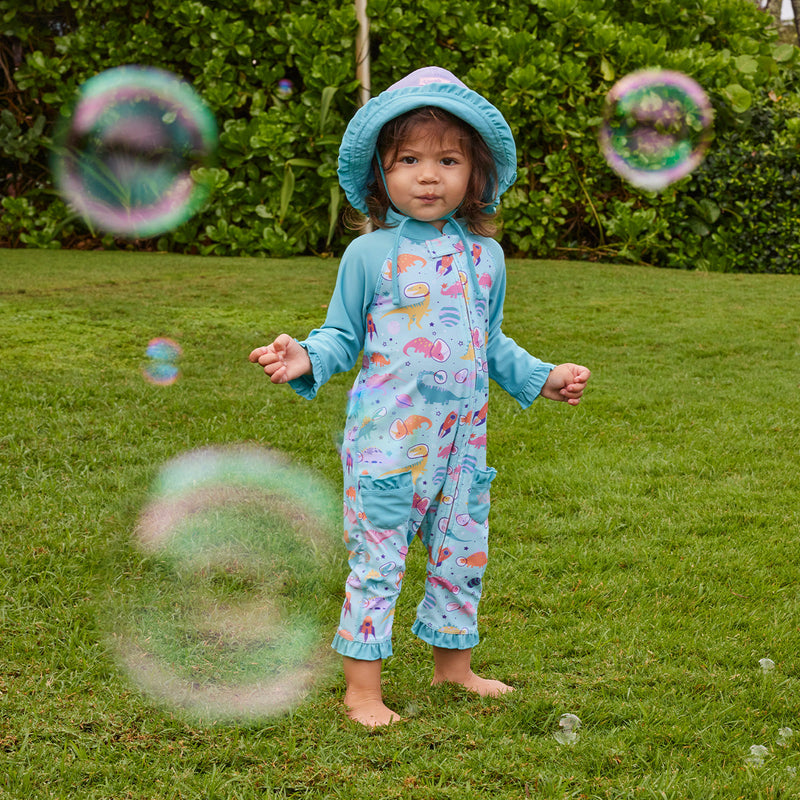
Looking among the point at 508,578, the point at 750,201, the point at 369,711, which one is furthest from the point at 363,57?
the point at 369,711

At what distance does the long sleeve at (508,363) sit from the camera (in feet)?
7.01

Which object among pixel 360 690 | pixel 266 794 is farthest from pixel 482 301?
pixel 266 794

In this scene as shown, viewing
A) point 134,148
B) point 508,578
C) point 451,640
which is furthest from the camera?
point 134,148

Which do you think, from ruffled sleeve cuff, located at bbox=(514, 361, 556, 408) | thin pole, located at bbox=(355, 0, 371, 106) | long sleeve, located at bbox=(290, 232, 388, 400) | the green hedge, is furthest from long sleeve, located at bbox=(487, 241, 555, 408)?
thin pole, located at bbox=(355, 0, 371, 106)

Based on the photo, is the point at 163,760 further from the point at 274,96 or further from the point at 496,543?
the point at 274,96

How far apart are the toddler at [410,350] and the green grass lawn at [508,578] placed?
0.27 m

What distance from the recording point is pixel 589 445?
384 centimetres

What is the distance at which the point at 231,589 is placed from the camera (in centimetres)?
255

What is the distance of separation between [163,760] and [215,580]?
779mm

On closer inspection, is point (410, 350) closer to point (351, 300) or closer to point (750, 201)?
point (351, 300)

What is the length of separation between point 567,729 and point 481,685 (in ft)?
0.76

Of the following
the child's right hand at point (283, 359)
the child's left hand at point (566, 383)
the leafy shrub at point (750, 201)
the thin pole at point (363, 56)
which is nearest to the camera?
the child's right hand at point (283, 359)

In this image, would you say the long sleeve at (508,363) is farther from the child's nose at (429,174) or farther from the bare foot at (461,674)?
the bare foot at (461,674)

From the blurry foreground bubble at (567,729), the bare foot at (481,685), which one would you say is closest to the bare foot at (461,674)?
the bare foot at (481,685)
